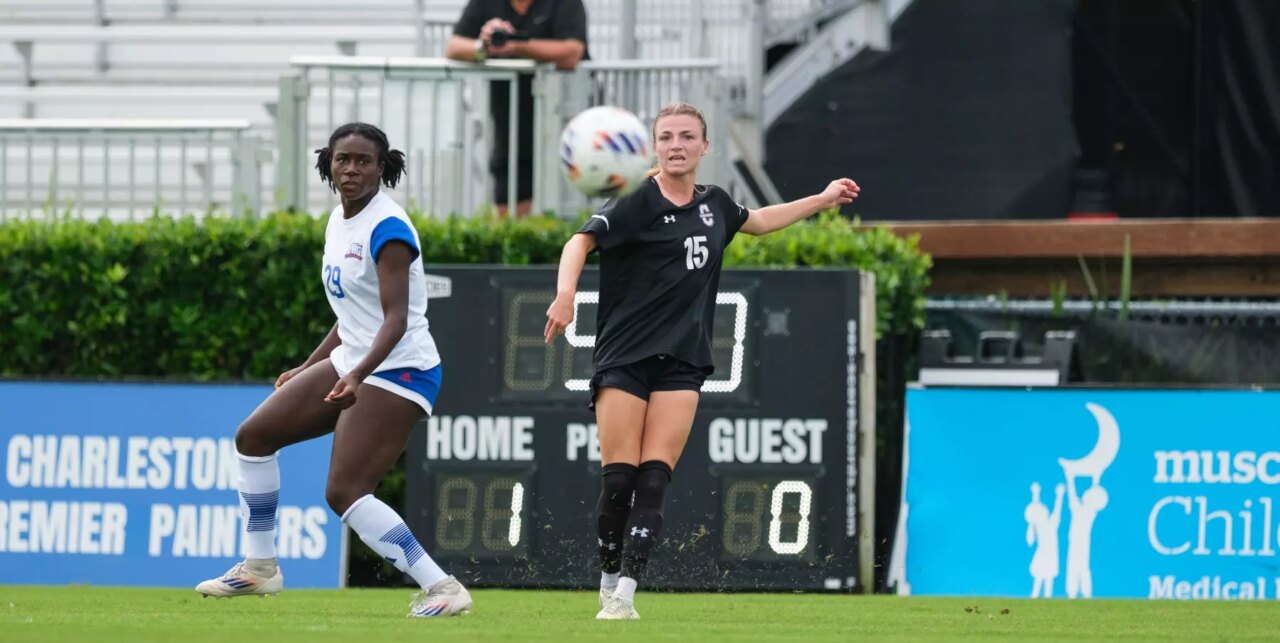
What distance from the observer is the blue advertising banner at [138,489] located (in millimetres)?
11383

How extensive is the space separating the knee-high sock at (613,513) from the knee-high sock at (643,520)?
47mm

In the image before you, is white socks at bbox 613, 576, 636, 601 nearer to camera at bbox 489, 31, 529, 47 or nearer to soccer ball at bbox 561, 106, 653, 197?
soccer ball at bbox 561, 106, 653, 197

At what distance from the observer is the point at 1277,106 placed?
14.7m

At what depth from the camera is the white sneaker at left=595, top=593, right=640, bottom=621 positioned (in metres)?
7.49

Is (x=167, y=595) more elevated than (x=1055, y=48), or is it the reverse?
(x=1055, y=48)

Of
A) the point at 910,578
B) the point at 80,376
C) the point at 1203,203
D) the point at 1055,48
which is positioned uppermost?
the point at 1055,48

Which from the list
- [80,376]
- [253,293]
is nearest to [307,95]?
[253,293]

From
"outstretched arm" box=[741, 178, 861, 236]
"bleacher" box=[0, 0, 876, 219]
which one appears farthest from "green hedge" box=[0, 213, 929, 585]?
"outstretched arm" box=[741, 178, 861, 236]

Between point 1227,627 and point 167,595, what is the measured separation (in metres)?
5.10

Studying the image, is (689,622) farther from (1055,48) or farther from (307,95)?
(1055,48)

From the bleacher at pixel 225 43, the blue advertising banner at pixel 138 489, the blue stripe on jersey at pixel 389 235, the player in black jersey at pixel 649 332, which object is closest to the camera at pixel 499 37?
the bleacher at pixel 225 43

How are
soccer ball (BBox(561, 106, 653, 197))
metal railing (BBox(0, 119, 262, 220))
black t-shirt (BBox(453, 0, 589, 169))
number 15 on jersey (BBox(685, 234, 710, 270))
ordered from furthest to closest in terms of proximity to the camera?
metal railing (BBox(0, 119, 262, 220)), black t-shirt (BBox(453, 0, 589, 169)), soccer ball (BBox(561, 106, 653, 197)), number 15 on jersey (BBox(685, 234, 710, 270))

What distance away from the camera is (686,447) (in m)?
10.5

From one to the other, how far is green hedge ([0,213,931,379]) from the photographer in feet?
2.40
